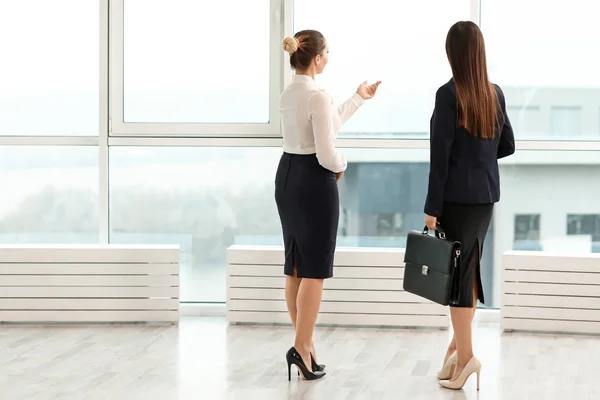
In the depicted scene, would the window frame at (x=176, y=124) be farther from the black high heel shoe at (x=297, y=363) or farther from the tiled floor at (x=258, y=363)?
the black high heel shoe at (x=297, y=363)

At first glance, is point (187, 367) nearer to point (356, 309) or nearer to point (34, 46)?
point (356, 309)

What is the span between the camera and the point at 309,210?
3906 mm

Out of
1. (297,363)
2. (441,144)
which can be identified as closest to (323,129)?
(441,144)

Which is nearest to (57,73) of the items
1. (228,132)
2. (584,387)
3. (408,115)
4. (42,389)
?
(228,132)

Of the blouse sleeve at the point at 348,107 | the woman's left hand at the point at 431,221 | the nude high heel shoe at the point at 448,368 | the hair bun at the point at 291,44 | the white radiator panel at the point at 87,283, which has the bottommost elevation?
the nude high heel shoe at the point at 448,368

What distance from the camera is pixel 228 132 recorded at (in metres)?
5.72

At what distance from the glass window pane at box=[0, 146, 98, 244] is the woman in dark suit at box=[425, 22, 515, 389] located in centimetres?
281

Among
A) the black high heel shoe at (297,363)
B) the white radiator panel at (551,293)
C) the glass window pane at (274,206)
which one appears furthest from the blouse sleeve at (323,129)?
the glass window pane at (274,206)

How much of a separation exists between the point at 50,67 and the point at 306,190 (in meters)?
2.61

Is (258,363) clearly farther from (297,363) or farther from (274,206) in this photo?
(274,206)

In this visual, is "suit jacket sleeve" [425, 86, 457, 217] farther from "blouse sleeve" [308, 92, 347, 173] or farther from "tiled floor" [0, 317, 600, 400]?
"tiled floor" [0, 317, 600, 400]

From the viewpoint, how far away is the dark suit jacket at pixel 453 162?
3637 mm

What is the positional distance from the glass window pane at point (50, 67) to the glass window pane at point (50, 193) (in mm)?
145

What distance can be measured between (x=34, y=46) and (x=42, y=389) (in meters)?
2.72
